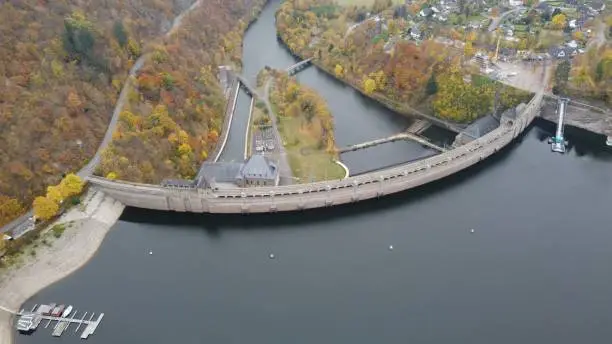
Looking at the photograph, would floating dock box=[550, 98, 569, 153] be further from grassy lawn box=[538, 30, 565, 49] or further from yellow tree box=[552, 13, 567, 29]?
yellow tree box=[552, 13, 567, 29]

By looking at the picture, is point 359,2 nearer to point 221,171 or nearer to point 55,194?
point 221,171

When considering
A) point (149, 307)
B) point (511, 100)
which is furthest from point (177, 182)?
point (511, 100)

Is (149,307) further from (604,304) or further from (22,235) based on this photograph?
(604,304)

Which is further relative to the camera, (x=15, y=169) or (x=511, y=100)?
(x=511, y=100)

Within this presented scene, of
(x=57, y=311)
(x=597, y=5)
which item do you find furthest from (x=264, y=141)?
(x=597, y=5)

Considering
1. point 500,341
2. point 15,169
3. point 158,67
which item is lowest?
point 500,341

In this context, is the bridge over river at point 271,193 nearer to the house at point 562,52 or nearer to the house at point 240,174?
the house at point 240,174

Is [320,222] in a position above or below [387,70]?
below
